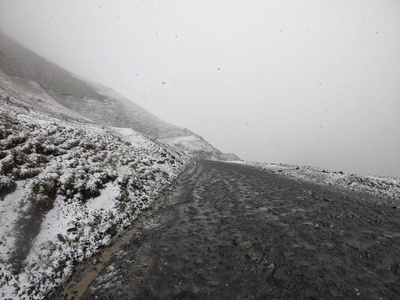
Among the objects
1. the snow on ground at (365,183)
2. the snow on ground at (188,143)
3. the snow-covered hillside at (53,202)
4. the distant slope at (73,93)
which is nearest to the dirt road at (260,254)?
the snow-covered hillside at (53,202)

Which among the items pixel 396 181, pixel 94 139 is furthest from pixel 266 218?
pixel 396 181

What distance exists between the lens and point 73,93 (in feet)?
204

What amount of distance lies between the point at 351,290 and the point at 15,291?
25.8 feet

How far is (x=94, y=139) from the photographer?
15.8 meters

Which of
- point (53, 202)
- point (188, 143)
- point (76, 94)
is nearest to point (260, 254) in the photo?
point (53, 202)

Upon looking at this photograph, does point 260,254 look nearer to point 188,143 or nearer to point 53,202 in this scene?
point 53,202

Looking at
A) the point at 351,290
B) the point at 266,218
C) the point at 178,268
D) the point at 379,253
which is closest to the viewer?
the point at 351,290

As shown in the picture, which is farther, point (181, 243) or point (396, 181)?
point (396, 181)

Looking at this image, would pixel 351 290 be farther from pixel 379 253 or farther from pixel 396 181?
pixel 396 181

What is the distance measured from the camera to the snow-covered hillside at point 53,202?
570cm

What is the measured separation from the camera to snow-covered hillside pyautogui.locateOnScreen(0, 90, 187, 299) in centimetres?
570

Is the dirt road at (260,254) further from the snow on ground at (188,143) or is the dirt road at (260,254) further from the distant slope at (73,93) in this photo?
the snow on ground at (188,143)

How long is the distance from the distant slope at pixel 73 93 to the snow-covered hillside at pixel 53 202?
46690 millimetres

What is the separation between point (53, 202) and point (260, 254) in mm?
7905
